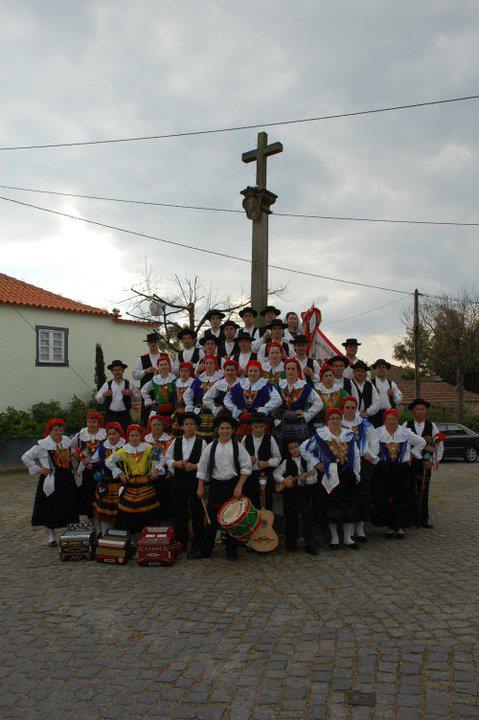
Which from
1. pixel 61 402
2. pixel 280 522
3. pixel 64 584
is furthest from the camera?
pixel 61 402

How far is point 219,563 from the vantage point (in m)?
6.98

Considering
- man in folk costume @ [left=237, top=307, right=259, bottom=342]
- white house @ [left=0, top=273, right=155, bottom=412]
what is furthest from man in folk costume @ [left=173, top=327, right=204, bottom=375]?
white house @ [left=0, top=273, right=155, bottom=412]

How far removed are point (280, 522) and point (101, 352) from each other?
15235 mm

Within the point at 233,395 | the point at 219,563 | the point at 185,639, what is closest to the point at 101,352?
the point at 233,395

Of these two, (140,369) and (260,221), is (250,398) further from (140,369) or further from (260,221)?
(260,221)

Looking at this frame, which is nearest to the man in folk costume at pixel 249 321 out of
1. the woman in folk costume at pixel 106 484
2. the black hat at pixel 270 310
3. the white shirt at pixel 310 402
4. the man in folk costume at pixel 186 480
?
the black hat at pixel 270 310

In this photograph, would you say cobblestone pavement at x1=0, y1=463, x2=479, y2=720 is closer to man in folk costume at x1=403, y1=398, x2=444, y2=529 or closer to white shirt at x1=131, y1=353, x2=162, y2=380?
man in folk costume at x1=403, y1=398, x2=444, y2=529

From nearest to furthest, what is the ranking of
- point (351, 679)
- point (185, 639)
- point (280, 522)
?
1. point (351, 679)
2. point (185, 639)
3. point (280, 522)

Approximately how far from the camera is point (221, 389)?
28.1 feet

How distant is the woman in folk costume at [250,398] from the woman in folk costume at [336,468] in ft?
2.71

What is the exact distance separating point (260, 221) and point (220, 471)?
546 cm

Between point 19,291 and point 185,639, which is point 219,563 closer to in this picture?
point 185,639

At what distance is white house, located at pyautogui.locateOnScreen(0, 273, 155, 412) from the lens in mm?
19641

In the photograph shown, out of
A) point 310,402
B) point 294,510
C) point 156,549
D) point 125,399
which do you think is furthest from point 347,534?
point 125,399
